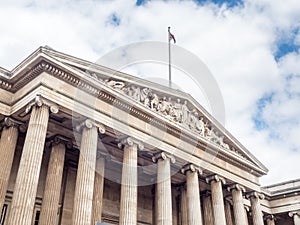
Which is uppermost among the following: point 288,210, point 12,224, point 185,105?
point 185,105

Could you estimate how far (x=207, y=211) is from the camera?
84.4ft

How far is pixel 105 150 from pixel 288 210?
19053 millimetres

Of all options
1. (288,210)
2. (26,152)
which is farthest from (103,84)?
(288,210)

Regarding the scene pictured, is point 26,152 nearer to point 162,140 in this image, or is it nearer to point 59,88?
point 59,88

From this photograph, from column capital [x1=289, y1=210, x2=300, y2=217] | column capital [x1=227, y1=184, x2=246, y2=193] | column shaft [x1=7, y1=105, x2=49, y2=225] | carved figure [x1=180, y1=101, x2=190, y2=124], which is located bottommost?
column shaft [x1=7, y1=105, x2=49, y2=225]

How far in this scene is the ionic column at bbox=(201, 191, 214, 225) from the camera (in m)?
25.2

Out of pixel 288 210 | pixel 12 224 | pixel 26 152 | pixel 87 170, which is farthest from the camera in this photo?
pixel 288 210

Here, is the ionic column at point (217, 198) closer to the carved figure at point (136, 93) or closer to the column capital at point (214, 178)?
the column capital at point (214, 178)

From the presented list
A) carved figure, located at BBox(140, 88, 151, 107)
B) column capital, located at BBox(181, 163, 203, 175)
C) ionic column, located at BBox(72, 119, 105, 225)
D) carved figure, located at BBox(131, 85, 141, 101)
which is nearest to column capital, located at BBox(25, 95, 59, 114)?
ionic column, located at BBox(72, 119, 105, 225)

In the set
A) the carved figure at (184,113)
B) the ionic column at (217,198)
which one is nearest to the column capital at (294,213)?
the ionic column at (217,198)

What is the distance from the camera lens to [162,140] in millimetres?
20344

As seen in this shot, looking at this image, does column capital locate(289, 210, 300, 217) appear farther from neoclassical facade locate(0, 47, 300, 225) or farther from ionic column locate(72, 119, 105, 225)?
ionic column locate(72, 119, 105, 225)

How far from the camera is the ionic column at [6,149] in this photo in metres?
15.6

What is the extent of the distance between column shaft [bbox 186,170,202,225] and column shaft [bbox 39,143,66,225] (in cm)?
768
